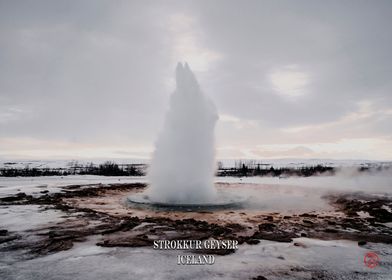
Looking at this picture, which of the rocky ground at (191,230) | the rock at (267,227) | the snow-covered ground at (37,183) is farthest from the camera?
the snow-covered ground at (37,183)

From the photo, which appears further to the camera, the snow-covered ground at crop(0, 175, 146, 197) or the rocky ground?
the snow-covered ground at crop(0, 175, 146, 197)

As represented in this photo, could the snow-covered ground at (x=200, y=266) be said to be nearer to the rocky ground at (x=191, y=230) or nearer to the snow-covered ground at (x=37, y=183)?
the rocky ground at (x=191, y=230)

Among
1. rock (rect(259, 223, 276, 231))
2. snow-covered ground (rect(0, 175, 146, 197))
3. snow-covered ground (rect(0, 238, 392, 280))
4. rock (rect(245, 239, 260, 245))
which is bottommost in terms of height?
snow-covered ground (rect(0, 175, 146, 197))

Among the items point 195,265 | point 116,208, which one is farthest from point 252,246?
point 116,208

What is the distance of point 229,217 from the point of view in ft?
39.9

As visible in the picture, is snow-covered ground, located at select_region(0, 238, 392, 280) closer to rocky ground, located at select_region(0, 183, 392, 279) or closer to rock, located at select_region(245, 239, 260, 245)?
rock, located at select_region(245, 239, 260, 245)

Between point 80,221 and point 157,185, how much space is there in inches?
337

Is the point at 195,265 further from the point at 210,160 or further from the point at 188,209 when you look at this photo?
the point at 210,160

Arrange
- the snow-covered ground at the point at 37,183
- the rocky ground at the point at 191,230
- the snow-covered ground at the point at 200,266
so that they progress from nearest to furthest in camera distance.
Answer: the snow-covered ground at the point at 200,266
the rocky ground at the point at 191,230
the snow-covered ground at the point at 37,183

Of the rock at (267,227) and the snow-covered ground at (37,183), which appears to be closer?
the rock at (267,227)

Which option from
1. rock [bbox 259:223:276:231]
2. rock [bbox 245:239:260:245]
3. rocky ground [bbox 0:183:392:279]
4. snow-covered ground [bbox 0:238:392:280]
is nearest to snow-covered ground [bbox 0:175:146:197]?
rocky ground [bbox 0:183:392:279]

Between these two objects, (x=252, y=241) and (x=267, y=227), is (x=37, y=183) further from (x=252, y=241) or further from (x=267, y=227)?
(x=252, y=241)

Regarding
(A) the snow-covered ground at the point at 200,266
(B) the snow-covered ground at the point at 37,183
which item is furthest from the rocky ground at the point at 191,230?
(B) the snow-covered ground at the point at 37,183

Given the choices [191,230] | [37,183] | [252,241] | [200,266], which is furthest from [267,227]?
[37,183]
